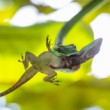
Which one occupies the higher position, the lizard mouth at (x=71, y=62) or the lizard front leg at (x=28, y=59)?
the lizard front leg at (x=28, y=59)

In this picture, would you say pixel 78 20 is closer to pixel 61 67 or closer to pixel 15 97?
pixel 61 67

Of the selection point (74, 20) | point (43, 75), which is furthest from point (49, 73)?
point (74, 20)

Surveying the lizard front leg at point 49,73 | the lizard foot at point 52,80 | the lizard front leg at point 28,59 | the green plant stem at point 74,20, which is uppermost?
the green plant stem at point 74,20

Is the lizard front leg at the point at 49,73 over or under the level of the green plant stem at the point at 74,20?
under

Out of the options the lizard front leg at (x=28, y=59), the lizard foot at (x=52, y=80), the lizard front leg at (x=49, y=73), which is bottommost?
the lizard foot at (x=52, y=80)

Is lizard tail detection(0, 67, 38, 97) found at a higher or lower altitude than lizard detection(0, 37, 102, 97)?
lower
